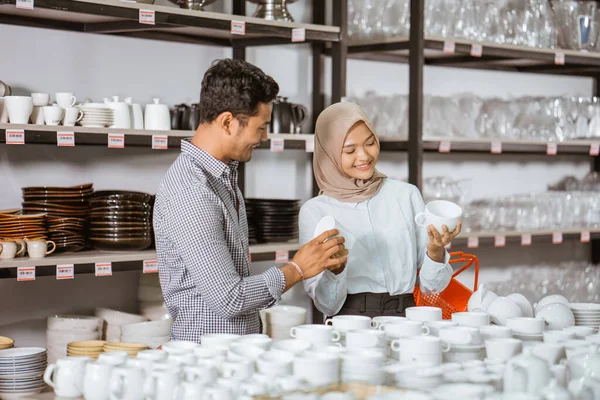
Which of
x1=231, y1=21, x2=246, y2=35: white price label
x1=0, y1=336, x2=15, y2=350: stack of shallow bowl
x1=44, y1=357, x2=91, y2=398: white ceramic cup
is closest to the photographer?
x1=44, y1=357, x2=91, y2=398: white ceramic cup

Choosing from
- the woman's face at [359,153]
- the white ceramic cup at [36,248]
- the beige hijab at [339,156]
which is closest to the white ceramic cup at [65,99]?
the white ceramic cup at [36,248]

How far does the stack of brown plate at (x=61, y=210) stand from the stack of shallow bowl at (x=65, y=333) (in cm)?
32

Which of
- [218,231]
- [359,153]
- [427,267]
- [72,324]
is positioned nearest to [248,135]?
[218,231]

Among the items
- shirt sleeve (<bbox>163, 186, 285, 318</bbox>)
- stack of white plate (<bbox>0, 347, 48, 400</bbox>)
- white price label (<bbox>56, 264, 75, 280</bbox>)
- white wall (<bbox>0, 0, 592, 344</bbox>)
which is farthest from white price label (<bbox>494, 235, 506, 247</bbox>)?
stack of white plate (<bbox>0, 347, 48, 400</bbox>)

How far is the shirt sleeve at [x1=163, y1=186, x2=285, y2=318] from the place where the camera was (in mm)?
2172

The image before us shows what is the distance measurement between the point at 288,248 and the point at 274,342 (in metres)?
2.02

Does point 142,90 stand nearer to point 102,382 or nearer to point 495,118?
point 495,118

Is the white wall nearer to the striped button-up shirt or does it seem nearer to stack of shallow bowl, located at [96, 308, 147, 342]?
stack of shallow bowl, located at [96, 308, 147, 342]

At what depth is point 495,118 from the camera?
492cm

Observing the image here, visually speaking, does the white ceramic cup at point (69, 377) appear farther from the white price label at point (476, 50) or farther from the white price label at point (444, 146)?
the white price label at point (476, 50)

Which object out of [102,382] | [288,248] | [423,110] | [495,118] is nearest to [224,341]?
[102,382]

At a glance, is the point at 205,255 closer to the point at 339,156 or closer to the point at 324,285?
the point at 324,285

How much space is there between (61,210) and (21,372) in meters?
1.21

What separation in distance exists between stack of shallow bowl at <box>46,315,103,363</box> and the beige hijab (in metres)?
1.36
